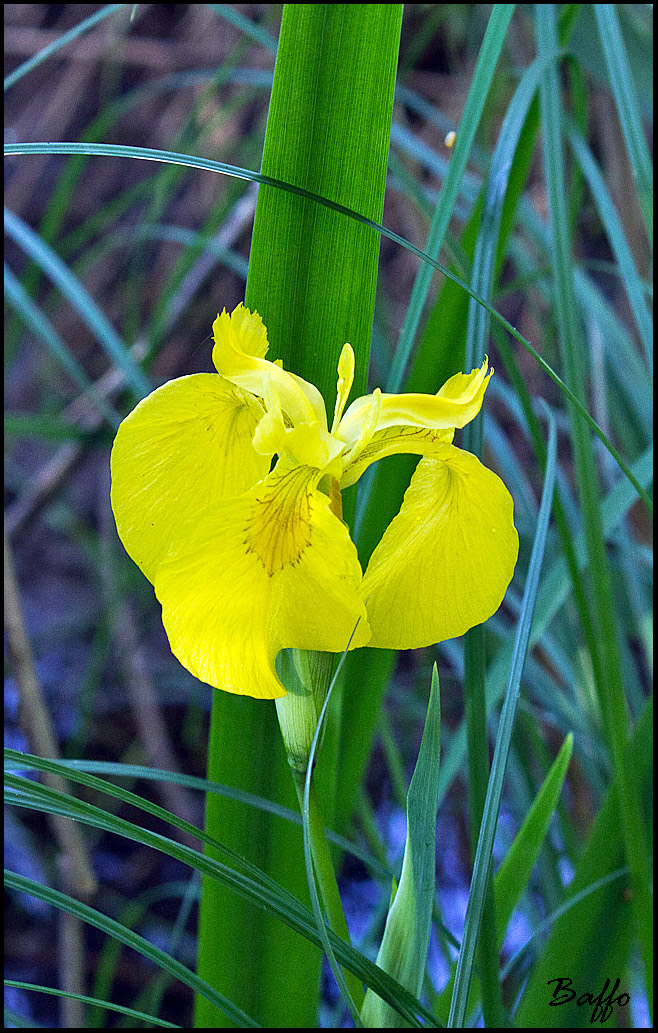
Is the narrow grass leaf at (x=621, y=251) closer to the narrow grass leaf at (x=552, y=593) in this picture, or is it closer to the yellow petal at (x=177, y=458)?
the narrow grass leaf at (x=552, y=593)

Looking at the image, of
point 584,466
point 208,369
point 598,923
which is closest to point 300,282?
point 584,466

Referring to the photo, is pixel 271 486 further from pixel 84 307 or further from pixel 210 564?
pixel 84 307

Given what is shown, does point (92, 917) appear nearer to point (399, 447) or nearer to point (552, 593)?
point (399, 447)

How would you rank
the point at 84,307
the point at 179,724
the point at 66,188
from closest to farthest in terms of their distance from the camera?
the point at 84,307
the point at 66,188
the point at 179,724

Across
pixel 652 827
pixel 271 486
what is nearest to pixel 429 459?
pixel 271 486

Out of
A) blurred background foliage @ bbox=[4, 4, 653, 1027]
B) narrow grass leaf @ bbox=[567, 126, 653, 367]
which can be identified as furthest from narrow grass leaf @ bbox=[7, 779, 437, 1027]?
narrow grass leaf @ bbox=[567, 126, 653, 367]

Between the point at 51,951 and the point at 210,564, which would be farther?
the point at 51,951
